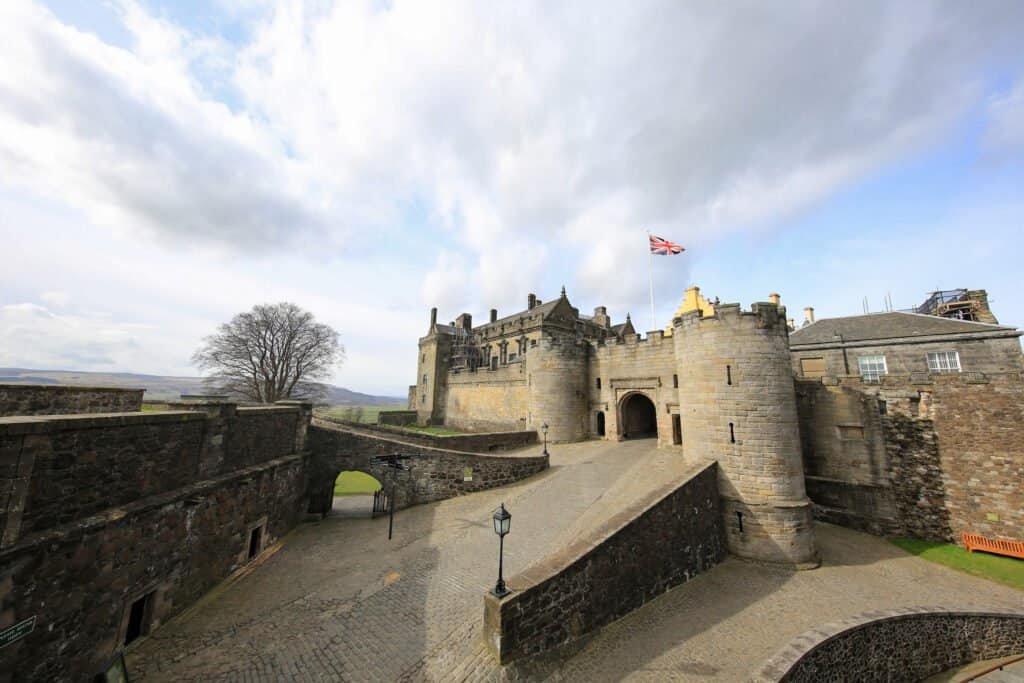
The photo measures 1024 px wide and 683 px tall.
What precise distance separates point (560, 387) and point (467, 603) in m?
14.8

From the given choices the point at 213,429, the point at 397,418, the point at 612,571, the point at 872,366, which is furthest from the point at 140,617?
the point at 397,418

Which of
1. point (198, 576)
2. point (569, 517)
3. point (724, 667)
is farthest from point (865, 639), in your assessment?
point (198, 576)

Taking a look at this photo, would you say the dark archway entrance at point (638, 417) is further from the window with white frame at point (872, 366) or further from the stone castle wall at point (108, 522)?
the stone castle wall at point (108, 522)

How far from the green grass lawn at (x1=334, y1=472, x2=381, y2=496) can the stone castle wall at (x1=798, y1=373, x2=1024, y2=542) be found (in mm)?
22635

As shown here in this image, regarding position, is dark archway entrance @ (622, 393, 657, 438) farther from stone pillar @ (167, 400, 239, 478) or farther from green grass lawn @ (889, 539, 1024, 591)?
stone pillar @ (167, 400, 239, 478)

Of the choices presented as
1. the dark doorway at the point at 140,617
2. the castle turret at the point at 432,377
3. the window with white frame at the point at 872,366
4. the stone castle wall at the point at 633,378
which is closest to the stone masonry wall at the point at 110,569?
the dark doorway at the point at 140,617

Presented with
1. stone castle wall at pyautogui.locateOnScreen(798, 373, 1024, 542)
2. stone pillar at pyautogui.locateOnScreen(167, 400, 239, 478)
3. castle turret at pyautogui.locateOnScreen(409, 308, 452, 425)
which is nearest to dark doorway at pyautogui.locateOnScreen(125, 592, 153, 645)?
stone pillar at pyautogui.locateOnScreen(167, 400, 239, 478)

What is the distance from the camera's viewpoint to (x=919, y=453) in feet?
47.4

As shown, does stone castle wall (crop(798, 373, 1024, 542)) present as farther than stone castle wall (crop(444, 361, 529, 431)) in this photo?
No

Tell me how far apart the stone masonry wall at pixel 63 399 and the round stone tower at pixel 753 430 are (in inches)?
759

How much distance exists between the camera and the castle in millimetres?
11633

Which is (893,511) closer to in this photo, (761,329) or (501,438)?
(761,329)

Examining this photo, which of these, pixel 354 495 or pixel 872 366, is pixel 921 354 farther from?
pixel 354 495

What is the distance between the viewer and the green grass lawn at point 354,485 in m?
20.8
